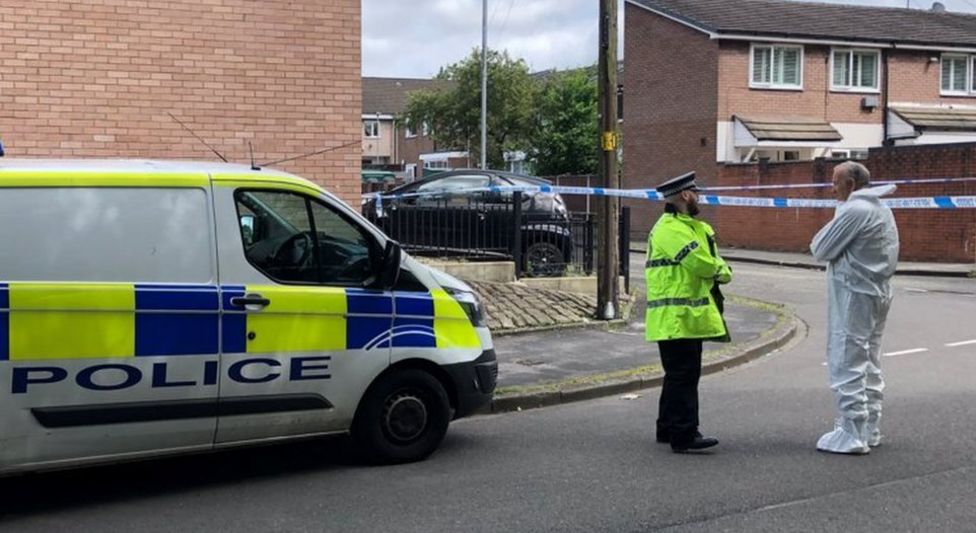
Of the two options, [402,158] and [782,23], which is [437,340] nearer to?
[782,23]

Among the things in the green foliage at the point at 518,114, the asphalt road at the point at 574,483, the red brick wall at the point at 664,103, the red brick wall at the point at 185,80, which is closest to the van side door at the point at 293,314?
the asphalt road at the point at 574,483

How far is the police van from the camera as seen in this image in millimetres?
5090

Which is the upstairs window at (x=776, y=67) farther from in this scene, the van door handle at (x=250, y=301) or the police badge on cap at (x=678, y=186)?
the van door handle at (x=250, y=301)

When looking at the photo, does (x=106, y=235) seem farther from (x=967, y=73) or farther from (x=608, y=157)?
(x=967, y=73)

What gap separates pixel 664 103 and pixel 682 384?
27.2 meters

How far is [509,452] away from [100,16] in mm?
6066

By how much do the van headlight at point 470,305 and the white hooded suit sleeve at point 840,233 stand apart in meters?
2.23

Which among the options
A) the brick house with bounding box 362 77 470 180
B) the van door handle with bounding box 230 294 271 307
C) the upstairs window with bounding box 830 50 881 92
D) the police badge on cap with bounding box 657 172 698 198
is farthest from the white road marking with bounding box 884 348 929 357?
the brick house with bounding box 362 77 470 180

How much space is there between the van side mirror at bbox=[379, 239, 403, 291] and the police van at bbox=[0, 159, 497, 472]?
0.01m

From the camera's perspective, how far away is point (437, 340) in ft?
20.4

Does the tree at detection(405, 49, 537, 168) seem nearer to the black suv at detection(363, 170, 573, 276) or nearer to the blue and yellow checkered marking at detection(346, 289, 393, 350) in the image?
the black suv at detection(363, 170, 573, 276)

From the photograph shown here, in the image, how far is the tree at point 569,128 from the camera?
135 feet

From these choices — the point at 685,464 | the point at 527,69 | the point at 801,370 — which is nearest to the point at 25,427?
the point at 685,464

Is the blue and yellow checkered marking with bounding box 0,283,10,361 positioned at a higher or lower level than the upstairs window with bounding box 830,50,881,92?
lower
